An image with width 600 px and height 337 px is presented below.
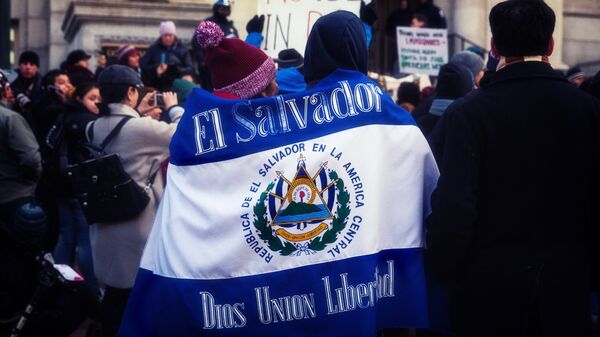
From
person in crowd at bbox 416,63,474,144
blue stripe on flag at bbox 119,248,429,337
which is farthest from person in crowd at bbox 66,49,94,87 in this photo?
blue stripe on flag at bbox 119,248,429,337

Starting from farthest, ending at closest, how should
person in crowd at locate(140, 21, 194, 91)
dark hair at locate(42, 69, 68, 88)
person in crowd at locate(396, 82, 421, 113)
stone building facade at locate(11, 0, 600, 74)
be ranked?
stone building facade at locate(11, 0, 600, 74)
person in crowd at locate(140, 21, 194, 91)
dark hair at locate(42, 69, 68, 88)
person in crowd at locate(396, 82, 421, 113)

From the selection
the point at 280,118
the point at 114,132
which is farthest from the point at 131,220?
the point at 280,118

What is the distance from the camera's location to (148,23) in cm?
1458

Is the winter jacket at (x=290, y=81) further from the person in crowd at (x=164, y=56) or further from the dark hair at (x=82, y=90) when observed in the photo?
the person in crowd at (x=164, y=56)

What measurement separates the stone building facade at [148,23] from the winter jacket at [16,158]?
655 cm

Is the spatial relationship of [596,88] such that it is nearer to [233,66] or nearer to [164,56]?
[233,66]

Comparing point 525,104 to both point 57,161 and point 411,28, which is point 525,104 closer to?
point 57,161

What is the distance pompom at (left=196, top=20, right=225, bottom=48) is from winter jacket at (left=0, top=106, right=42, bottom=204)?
142 inches

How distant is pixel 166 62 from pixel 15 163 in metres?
3.85

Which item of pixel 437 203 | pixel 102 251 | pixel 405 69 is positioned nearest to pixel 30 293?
pixel 102 251

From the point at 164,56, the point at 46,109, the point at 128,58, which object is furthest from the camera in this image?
the point at 164,56

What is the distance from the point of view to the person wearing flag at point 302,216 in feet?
13.3

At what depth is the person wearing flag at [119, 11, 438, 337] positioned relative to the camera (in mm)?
4039

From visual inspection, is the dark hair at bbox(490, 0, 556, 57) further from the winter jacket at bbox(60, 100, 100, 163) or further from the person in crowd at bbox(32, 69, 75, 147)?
the person in crowd at bbox(32, 69, 75, 147)
